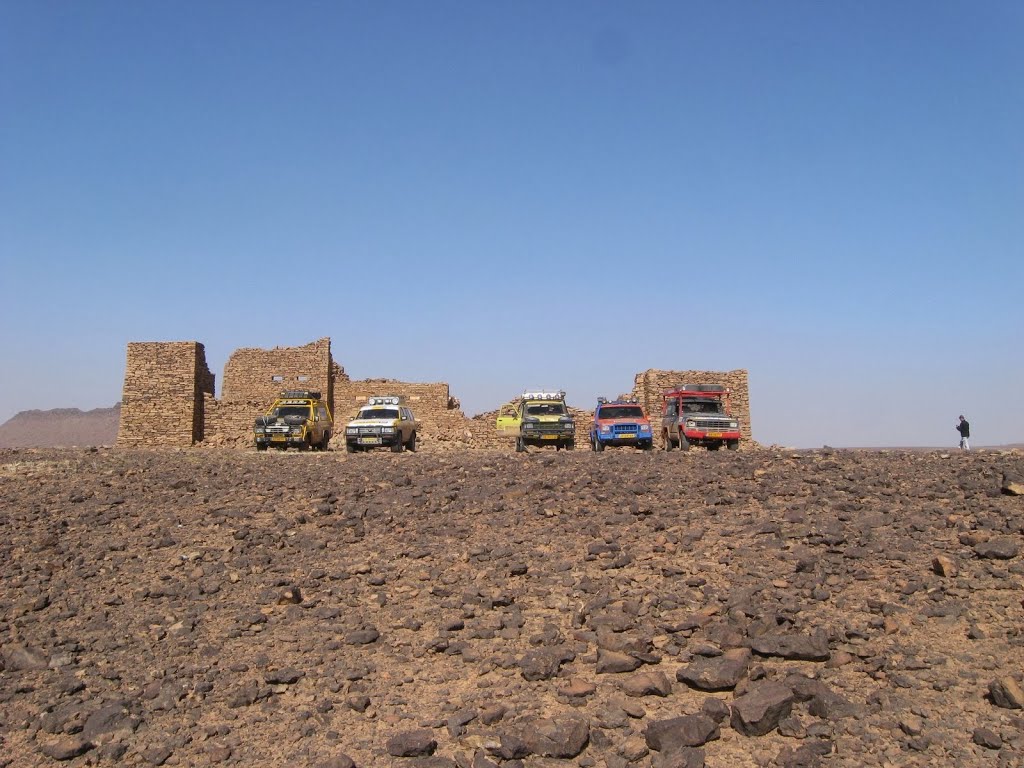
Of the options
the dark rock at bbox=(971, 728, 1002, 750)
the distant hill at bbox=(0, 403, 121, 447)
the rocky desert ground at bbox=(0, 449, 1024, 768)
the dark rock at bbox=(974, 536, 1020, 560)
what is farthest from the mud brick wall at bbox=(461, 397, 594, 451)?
the distant hill at bbox=(0, 403, 121, 447)

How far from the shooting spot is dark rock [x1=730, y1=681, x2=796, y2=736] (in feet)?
20.6

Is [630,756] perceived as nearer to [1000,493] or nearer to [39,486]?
[1000,493]

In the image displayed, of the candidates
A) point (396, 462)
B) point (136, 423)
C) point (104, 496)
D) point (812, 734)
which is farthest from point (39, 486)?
point (136, 423)

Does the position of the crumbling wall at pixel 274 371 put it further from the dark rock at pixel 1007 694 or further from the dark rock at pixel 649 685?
the dark rock at pixel 1007 694

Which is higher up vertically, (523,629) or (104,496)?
(104,496)

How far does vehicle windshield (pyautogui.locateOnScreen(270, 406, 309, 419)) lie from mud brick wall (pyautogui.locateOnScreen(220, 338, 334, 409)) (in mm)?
9105

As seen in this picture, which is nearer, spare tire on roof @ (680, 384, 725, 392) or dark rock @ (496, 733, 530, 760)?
dark rock @ (496, 733, 530, 760)

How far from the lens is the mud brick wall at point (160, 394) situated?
1330 inches

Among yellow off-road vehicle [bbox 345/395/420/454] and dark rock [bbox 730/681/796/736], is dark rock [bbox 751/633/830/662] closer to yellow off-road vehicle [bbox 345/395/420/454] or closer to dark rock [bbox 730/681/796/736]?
dark rock [bbox 730/681/796/736]

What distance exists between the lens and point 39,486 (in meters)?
14.4

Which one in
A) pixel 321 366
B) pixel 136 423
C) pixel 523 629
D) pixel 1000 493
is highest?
pixel 321 366

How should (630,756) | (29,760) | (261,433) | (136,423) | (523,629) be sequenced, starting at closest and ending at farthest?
(630,756) < (29,760) < (523,629) < (261,433) < (136,423)

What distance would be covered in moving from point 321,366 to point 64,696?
97.0 ft

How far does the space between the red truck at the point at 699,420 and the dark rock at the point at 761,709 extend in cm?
1741
